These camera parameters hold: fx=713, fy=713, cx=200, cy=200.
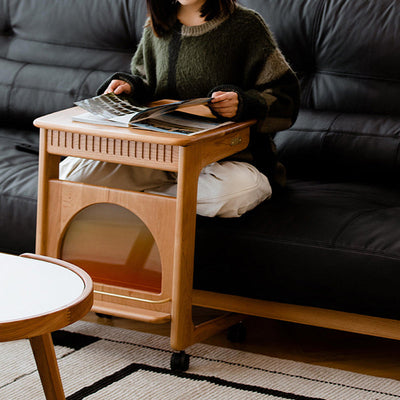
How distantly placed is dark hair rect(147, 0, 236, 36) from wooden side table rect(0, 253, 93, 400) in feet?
2.29

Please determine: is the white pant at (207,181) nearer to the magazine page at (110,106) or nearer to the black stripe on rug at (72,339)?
the magazine page at (110,106)

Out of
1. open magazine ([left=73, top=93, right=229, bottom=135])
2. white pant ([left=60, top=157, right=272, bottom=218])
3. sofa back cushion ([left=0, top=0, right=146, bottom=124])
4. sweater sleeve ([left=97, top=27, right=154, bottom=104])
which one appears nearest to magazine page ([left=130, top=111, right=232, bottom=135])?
open magazine ([left=73, top=93, right=229, bottom=135])

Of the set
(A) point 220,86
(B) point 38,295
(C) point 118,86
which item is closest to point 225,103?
(A) point 220,86

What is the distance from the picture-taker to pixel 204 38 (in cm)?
156

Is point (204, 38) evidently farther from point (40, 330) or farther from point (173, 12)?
point (40, 330)

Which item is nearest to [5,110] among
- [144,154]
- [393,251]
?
[144,154]

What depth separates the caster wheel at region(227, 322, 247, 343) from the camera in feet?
5.16

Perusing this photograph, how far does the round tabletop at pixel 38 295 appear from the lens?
0.90 meters

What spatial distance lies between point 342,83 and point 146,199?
68 centimetres

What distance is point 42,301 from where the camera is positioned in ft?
3.16

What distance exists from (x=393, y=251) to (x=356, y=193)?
319 millimetres

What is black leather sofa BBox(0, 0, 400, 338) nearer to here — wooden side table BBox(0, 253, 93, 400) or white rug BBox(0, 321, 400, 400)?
white rug BBox(0, 321, 400, 400)

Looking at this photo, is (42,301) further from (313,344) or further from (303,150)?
(303,150)

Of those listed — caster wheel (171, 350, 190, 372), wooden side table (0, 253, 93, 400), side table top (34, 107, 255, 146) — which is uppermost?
side table top (34, 107, 255, 146)
